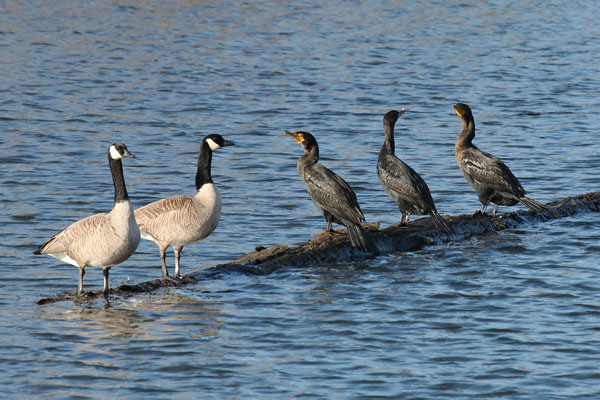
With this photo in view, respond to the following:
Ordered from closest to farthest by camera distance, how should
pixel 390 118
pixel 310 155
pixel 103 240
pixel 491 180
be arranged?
pixel 103 240
pixel 310 155
pixel 491 180
pixel 390 118

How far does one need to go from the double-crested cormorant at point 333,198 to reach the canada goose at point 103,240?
2902 mm

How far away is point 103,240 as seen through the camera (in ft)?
36.9

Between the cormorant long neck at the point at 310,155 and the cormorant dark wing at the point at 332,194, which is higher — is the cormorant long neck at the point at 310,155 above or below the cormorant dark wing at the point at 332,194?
above

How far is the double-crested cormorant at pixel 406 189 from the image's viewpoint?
45.4ft

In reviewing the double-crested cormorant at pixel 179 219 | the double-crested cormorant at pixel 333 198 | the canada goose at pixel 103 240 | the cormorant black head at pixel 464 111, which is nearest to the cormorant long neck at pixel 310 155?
the double-crested cormorant at pixel 333 198

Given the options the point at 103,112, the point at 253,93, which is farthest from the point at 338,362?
the point at 253,93

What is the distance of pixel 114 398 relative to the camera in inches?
363

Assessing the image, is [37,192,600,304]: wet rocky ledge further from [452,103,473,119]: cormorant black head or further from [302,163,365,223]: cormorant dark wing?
[452,103,473,119]: cormorant black head

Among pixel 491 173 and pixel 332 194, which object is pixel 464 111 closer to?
pixel 491 173

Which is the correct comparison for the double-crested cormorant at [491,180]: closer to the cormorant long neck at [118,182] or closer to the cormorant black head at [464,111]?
the cormorant black head at [464,111]

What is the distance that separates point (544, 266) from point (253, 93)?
15.4 m

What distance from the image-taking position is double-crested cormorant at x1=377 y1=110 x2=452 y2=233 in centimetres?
1385

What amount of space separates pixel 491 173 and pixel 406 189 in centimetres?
155

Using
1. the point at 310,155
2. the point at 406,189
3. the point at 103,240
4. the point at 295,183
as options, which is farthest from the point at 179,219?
the point at 295,183
